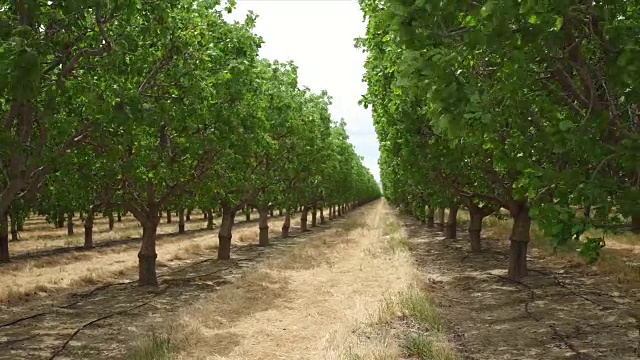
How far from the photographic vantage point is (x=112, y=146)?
36.0 feet

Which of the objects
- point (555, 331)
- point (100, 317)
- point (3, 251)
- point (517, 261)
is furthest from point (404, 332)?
point (3, 251)

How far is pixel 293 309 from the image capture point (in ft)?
49.9

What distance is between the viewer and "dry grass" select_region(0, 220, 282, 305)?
18966mm

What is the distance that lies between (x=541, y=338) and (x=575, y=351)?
3.90ft

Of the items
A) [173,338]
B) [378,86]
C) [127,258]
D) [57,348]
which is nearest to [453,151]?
[378,86]

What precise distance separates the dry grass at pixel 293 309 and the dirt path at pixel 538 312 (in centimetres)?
207

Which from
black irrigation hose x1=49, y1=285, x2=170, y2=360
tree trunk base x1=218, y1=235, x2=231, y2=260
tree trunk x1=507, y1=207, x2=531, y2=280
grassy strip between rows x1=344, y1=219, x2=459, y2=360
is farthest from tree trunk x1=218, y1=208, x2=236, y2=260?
tree trunk x1=507, y1=207, x2=531, y2=280

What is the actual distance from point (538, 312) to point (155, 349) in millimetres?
9765

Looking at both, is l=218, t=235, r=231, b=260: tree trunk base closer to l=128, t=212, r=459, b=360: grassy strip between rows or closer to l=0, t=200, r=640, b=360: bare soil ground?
l=0, t=200, r=640, b=360: bare soil ground

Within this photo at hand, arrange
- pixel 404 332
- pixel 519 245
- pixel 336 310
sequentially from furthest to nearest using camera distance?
pixel 519 245, pixel 336 310, pixel 404 332

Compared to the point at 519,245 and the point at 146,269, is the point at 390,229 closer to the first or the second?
the point at 519,245

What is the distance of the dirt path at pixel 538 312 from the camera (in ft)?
34.4

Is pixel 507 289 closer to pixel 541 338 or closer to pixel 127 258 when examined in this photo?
pixel 541 338

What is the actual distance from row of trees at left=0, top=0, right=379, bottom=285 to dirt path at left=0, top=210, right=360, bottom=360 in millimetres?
1832
